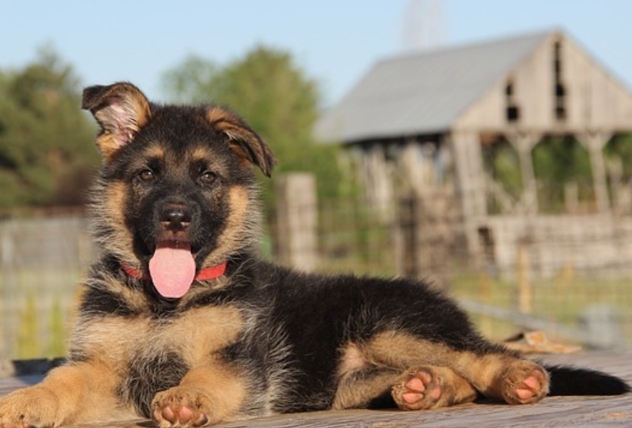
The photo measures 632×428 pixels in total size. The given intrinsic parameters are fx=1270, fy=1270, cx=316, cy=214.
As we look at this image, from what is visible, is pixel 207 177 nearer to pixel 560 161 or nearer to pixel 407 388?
pixel 407 388

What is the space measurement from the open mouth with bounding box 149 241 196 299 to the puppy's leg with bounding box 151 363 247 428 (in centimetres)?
43

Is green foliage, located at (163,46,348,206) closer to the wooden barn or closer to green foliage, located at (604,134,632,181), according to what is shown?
the wooden barn

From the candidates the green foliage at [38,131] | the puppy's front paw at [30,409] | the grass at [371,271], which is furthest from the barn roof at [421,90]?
the puppy's front paw at [30,409]

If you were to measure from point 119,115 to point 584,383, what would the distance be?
97.6 inches

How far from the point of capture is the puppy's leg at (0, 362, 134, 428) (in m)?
4.98

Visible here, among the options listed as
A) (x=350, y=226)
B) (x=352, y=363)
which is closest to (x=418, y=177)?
(x=350, y=226)

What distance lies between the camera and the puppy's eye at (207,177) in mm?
5812

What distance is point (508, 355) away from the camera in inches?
223

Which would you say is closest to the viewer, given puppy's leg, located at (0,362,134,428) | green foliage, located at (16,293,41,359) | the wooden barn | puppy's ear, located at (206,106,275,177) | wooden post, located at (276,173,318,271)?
puppy's leg, located at (0,362,134,428)

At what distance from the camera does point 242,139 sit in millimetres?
5977

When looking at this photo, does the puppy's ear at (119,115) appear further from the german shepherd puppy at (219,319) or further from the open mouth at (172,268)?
the open mouth at (172,268)

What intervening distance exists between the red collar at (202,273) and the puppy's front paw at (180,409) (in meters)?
0.91

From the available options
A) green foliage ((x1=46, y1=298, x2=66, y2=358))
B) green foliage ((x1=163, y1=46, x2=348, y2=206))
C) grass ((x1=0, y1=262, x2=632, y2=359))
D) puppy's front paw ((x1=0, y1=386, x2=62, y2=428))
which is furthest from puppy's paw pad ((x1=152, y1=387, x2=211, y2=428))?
green foliage ((x1=163, y1=46, x2=348, y2=206))

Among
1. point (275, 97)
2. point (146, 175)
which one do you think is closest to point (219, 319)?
point (146, 175)
